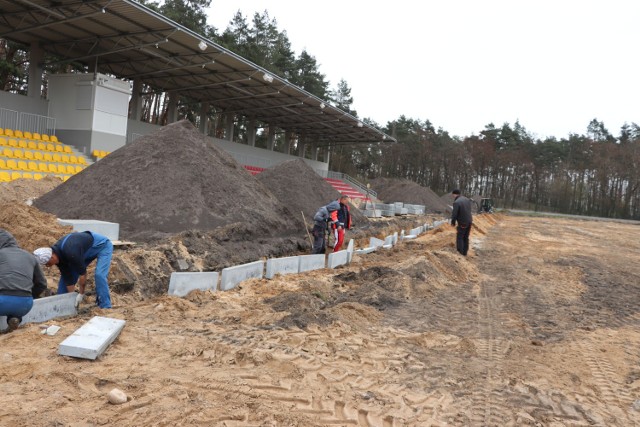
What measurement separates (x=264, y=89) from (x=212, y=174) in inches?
704

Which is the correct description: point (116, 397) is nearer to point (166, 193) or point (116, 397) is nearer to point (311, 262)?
point (311, 262)

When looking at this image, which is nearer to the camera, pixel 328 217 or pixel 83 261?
pixel 83 261

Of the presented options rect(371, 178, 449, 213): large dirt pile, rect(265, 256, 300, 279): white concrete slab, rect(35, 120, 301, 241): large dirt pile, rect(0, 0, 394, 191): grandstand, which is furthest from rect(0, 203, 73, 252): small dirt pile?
rect(371, 178, 449, 213): large dirt pile

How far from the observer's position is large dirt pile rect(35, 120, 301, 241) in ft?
32.4

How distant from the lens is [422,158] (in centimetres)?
6500

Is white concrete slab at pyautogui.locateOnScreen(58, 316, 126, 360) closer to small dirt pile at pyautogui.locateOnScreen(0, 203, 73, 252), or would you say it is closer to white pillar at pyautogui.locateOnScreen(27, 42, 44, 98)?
small dirt pile at pyautogui.locateOnScreen(0, 203, 73, 252)

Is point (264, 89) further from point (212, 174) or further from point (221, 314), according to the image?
point (221, 314)

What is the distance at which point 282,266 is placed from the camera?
9023mm

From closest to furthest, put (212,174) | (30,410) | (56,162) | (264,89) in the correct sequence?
(30,410) < (212,174) < (56,162) < (264,89)

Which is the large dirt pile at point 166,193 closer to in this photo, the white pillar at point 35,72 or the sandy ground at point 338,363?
the sandy ground at point 338,363

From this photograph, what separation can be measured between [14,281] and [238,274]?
147 inches

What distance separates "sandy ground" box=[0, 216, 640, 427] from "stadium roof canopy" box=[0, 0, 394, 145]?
1400 cm

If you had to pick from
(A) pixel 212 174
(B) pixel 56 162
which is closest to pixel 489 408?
(A) pixel 212 174

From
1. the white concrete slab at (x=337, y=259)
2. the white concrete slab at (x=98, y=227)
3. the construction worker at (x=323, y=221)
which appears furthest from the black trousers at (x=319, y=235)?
the white concrete slab at (x=98, y=227)
